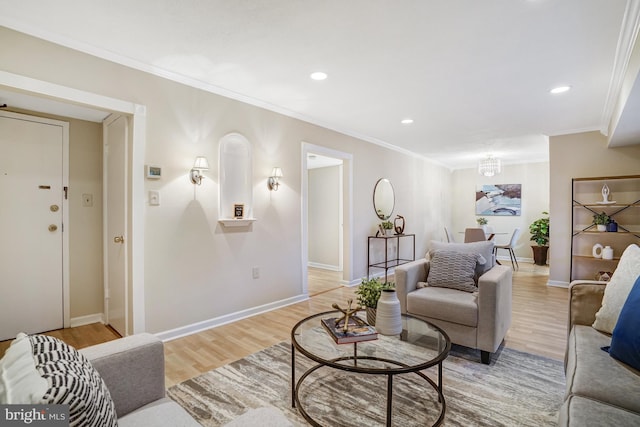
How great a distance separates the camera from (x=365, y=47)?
2.48m

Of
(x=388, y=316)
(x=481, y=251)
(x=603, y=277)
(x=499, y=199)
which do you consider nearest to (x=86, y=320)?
(x=388, y=316)

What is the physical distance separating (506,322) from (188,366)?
2.58 m

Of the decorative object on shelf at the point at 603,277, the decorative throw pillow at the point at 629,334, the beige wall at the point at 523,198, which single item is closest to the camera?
the decorative throw pillow at the point at 629,334

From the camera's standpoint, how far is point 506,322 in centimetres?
268

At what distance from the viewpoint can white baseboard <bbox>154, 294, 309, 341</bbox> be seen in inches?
115

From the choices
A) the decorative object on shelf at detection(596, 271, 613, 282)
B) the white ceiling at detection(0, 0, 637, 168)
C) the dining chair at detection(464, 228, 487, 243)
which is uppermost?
the white ceiling at detection(0, 0, 637, 168)

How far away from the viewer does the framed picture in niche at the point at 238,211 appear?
3385 millimetres

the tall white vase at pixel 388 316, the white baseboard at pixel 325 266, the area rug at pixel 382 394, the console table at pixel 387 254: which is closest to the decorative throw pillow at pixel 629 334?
the area rug at pixel 382 394

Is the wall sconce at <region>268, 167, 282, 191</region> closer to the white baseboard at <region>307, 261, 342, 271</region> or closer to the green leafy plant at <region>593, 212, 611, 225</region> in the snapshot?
the white baseboard at <region>307, 261, 342, 271</region>

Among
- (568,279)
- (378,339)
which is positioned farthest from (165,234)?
(568,279)

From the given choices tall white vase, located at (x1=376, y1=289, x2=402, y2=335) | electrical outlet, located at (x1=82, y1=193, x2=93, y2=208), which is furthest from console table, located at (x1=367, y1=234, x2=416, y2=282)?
electrical outlet, located at (x1=82, y1=193, x2=93, y2=208)

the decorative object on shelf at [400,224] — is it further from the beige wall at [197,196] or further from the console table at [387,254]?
the beige wall at [197,196]

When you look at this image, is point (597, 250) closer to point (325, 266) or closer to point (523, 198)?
point (523, 198)

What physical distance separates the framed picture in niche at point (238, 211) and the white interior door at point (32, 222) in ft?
5.61
